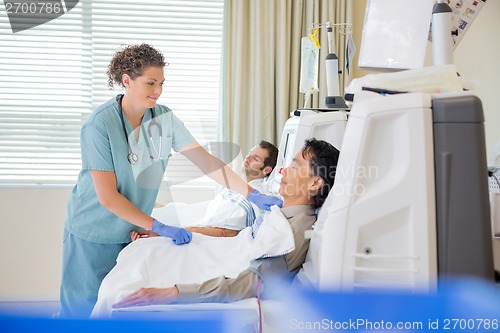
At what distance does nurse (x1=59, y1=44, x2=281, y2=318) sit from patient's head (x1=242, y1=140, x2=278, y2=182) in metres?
0.75

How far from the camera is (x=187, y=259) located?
1.68m

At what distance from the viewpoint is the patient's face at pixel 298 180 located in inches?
66.2

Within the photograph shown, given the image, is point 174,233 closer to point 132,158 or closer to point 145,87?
point 132,158

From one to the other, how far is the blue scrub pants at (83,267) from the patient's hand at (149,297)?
32.2 inches

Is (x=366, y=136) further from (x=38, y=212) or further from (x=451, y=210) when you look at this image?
(x=38, y=212)

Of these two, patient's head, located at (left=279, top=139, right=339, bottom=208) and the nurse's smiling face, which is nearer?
patient's head, located at (left=279, top=139, right=339, bottom=208)

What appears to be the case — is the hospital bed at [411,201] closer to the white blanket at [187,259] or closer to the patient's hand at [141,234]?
the white blanket at [187,259]

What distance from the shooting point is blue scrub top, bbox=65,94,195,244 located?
1935 millimetres

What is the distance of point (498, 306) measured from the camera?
860 mm

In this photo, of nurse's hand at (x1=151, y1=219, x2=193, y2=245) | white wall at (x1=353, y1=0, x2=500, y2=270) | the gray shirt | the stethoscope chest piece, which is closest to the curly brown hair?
the stethoscope chest piece

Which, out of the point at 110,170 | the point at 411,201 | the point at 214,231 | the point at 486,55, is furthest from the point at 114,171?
the point at 486,55

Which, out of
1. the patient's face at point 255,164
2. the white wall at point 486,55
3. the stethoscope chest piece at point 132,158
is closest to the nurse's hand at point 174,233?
the stethoscope chest piece at point 132,158

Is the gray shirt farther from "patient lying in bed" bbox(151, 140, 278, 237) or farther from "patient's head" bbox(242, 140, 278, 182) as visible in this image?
"patient's head" bbox(242, 140, 278, 182)

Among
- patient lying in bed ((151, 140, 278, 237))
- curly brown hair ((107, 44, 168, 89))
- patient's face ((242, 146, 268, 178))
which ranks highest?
curly brown hair ((107, 44, 168, 89))
